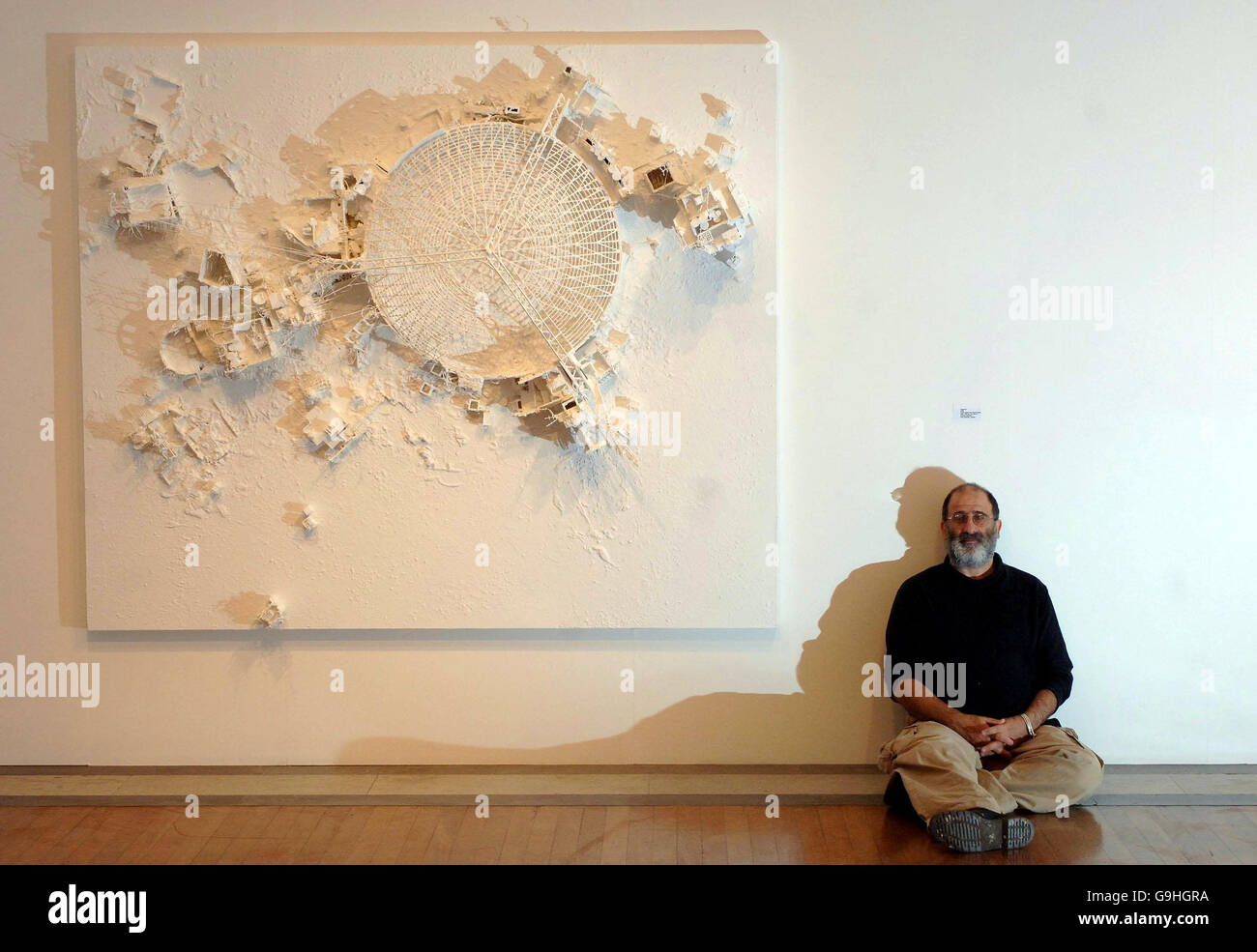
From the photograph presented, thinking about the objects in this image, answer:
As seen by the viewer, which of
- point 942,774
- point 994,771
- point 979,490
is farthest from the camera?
point 979,490

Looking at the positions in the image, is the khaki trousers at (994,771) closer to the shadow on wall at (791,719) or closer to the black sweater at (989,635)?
the black sweater at (989,635)

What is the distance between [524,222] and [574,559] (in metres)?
1.06

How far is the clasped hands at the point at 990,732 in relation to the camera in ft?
11.5

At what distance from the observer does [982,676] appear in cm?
359

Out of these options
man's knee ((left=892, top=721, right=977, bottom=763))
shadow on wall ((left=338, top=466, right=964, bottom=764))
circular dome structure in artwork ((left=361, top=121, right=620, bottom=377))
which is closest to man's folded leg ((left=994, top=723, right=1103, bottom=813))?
man's knee ((left=892, top=721, right=977, bottom=763))

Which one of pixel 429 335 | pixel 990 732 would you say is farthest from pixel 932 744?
pixel 429 335

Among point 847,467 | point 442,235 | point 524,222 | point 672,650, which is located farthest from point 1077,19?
point 672,650

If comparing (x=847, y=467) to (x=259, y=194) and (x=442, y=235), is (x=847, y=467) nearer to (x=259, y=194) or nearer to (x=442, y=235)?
(x=442, y=235)

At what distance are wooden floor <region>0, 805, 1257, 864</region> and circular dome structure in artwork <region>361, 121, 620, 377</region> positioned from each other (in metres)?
1.37

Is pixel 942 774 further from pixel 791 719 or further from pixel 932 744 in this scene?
pixel 791 719

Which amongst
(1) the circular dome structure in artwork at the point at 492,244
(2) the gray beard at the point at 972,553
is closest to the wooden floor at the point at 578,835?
(2) the gray beard at the point at 972,553

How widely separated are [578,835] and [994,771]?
1.24m

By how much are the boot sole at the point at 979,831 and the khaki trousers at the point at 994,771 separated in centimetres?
4
